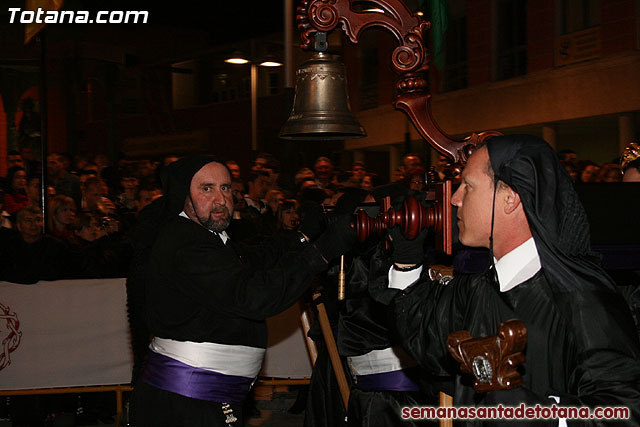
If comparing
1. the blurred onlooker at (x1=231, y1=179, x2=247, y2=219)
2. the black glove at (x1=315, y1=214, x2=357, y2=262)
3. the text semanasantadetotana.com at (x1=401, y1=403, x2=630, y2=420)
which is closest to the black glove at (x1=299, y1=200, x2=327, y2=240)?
the black glove at (x1=315, y1=214, x2=357, y2=262)

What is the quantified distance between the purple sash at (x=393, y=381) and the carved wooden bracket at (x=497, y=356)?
235 cm

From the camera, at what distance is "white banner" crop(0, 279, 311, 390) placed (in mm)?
6805

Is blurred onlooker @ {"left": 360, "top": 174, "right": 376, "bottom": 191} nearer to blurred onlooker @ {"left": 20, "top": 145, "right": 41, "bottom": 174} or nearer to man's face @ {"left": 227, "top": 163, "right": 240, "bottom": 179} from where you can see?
man's face @ {"left": 227, "top": 163, "right": 240, "bottom": 179}

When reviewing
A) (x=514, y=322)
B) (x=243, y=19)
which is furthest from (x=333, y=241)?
(x=243, y=19)

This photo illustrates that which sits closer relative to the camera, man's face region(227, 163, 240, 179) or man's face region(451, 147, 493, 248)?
man's face region(451, 147, 493, 248)

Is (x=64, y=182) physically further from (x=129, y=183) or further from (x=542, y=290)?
(x=542, y=290)

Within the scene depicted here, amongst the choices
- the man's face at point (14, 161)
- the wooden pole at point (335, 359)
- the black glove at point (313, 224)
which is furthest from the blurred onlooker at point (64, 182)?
the black glove at point (313, 224)

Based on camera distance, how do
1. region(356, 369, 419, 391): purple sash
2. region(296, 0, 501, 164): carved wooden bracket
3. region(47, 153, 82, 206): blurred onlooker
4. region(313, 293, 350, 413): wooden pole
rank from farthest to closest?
region(47, 153, 82, 206): blurred onlooker → region(313, 293, 350, 413): wooden pole → region(356, 369, 419, 391): purple sash → region(296, 0, 501, 164): carved wooden bracket

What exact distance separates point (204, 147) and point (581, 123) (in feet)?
44.2

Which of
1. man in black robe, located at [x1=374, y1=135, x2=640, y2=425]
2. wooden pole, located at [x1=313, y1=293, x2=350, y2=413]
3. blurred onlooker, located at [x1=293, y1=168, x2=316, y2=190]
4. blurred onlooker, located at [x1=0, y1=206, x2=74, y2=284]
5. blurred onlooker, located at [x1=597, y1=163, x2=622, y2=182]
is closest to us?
man in black robe, located at [x1=374, y1=135, x2=640, y2=425]

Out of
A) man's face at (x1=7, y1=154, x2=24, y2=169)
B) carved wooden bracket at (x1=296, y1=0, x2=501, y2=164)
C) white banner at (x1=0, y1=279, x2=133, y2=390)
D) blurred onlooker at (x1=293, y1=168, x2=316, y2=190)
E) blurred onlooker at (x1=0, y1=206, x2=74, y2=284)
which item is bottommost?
white banner at (x1=0, y1=279, x2=133, y2=390)

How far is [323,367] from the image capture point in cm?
505

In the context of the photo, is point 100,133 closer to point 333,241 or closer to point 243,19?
point 243,19

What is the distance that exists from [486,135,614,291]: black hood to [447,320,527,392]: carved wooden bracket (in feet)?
1.30
